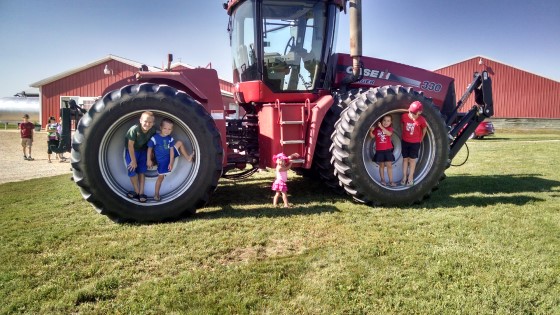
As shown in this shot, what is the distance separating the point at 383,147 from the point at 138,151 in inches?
130

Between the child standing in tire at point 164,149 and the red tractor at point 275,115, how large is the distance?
12cm

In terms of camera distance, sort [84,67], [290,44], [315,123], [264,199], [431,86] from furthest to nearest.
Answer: [84,67] → [431,86] → [290,44] → [264,199] → [315,123]

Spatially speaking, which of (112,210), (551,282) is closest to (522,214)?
(551,282)

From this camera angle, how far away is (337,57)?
20.9 ft

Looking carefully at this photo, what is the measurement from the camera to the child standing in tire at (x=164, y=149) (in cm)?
450

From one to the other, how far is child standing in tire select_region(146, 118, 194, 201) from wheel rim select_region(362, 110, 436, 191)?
8.24 ft

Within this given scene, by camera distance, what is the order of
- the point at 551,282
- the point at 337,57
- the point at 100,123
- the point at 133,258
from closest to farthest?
the point at 551,282 < the point at 133,258 < the point at 100,123 < the point at 337,57

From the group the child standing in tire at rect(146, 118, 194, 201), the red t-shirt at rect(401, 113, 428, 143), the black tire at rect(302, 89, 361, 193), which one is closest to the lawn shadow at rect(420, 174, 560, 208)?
the red t-shirt at rect(401, 113, 428, 143)

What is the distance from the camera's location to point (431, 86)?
22.2ft

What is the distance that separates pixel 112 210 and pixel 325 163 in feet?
9.56

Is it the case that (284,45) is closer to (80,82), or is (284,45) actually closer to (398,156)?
(398,156)

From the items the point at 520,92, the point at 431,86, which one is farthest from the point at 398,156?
the point at 520,92

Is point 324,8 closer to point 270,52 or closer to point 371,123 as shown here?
point 270,52

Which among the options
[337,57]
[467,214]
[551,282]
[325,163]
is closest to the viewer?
[551,282]
